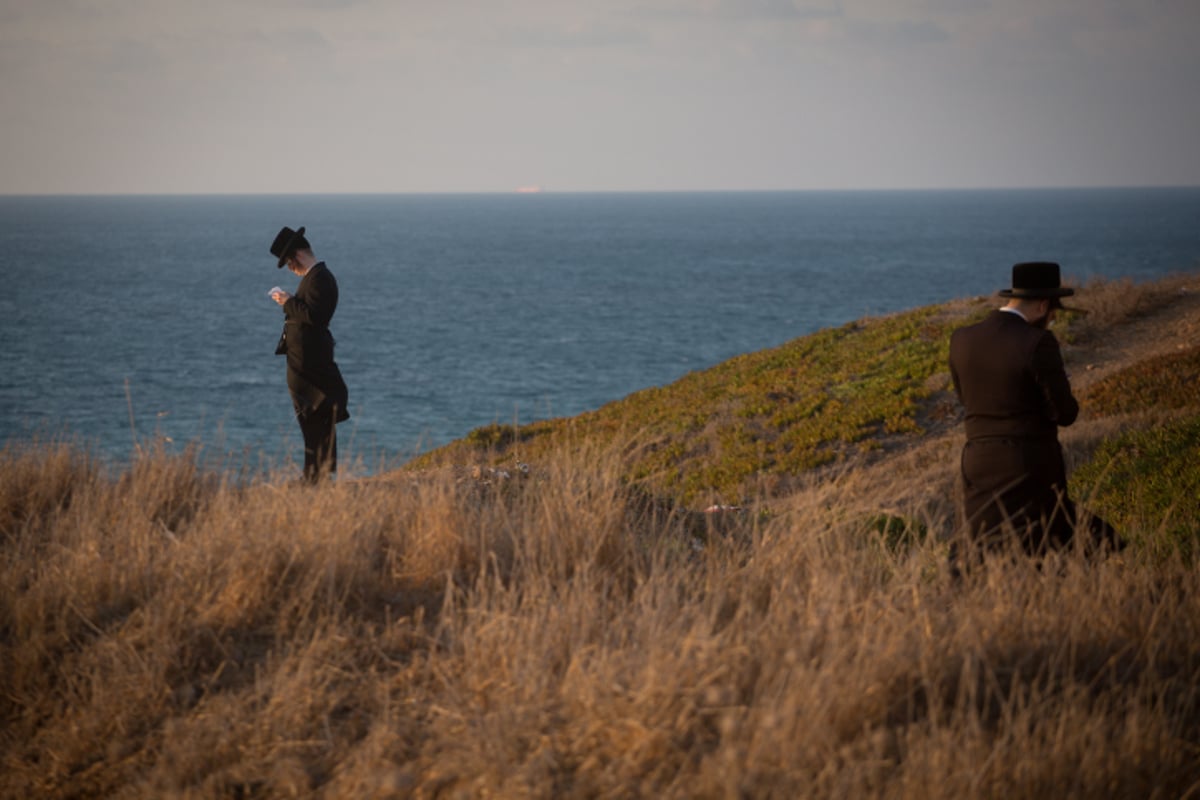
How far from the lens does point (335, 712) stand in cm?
409

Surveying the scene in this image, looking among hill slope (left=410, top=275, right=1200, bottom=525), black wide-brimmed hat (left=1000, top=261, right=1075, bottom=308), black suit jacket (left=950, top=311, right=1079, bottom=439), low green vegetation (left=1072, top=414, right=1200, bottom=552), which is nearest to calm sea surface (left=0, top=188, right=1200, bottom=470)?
hill slope (left=410, top=275, right=1200, bottom=525)

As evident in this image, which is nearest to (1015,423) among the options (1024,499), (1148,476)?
(1024,499)

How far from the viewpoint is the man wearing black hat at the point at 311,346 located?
8094 millimetres

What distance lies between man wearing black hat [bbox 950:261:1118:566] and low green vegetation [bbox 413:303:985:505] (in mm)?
7623

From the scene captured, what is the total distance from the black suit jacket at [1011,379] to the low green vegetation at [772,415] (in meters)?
7.70

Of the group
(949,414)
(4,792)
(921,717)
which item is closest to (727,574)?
(921,717)

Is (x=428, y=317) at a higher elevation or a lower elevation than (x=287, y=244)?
lower

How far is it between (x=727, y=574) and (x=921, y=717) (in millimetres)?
1522

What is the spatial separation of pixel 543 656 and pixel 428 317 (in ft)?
223

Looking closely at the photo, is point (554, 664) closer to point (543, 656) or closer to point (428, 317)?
point (543, 656)

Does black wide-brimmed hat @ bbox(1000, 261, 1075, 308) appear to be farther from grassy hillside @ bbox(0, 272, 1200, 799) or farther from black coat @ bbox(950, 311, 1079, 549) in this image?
grassy hillside @ bbox(0, 272, 1200, 799)

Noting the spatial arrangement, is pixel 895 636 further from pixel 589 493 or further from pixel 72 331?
pixel 72 331

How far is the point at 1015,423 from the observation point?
5.16 metres

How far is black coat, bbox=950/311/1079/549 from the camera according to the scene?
4996 mm
